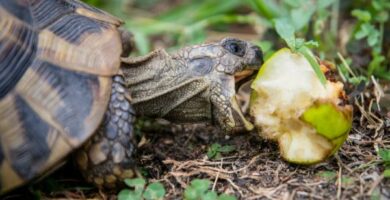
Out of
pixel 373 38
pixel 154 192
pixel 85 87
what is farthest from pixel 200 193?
pixel 373 38

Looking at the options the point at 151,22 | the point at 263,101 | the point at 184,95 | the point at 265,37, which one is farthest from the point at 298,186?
the point at 151,22

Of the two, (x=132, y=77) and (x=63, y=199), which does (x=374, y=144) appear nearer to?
(x=132, y=77)

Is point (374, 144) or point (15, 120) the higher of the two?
point (15, 120)

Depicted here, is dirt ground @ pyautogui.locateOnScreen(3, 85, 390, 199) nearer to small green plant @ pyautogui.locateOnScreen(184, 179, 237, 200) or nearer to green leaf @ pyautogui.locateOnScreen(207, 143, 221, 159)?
green leaf @ pyautogui.locateOnScreen(207, 143, 221, 159)

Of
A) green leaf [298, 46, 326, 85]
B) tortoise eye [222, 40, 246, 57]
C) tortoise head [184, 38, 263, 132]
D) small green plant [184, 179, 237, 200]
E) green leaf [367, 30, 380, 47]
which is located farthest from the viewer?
green leaf [367, 30, 380, 47]

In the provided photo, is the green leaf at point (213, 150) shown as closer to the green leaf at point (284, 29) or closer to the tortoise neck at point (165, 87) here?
the tortoise neck at point (165, 87)

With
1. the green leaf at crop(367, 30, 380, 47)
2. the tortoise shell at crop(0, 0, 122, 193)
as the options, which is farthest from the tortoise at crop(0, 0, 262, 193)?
the green leaf at crop(367, 30, 380, 47)
